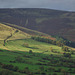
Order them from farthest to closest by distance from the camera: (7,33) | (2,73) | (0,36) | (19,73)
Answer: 1. (7,33)
2. (0,36)
3. (19,73)
4. (2,73)

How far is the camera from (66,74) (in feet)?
233

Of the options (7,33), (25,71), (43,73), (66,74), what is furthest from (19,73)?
(7,33)

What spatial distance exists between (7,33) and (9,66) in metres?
119

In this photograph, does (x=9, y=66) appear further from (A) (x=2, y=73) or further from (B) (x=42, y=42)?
(B) (x=42, y=42)

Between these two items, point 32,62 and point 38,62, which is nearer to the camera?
point 32,62

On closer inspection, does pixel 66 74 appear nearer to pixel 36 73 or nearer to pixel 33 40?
pixel 36 73

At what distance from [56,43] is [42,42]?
14.5m

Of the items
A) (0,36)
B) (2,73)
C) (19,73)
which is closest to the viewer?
(2,73)

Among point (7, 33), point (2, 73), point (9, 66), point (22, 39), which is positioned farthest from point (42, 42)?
point (2, 73)

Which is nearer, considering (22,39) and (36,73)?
(36,73)

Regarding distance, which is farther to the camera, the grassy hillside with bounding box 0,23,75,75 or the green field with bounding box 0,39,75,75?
the green field with bounding box 0,39,75,75

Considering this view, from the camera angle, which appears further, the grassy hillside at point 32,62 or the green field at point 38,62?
the green field at point 38,62

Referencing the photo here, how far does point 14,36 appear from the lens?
186250mm

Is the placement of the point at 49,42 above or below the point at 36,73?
above
